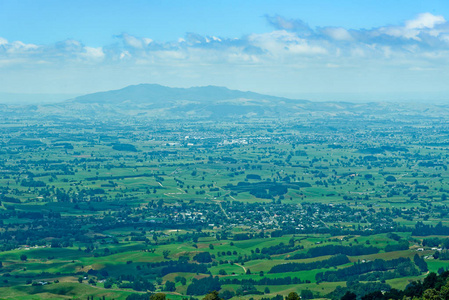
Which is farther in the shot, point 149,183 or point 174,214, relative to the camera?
point 149,183

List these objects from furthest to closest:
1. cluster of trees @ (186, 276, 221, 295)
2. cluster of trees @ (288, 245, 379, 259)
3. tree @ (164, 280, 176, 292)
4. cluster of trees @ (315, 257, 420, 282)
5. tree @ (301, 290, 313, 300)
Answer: cluster of trees @ (288, 245, 379, 259) < cluster of trees @ (315, 257, 420, 282) < tree @ (164, 280, 176, 292) < cluster of trees @ (186, 276, 221, 295) < tree @ (301, 290, 313, 300)

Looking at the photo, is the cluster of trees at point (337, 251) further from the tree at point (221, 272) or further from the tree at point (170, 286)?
the tree at point (170, 286)

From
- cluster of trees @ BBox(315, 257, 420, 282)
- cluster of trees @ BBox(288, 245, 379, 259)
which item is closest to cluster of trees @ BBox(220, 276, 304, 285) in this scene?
cluster of trees @ BBox(315, 257, 420, 282)

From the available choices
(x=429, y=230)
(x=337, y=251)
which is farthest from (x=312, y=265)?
(x=429, y=230)

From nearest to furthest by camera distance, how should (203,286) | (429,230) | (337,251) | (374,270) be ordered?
1. (203,286)
2. (374,270)
3. (337,251)
4. (429,230)

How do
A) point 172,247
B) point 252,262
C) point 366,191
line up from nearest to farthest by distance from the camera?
point 252,262, point 172,247, point 366,191

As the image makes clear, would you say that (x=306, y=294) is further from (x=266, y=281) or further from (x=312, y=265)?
(x=312, y=265)

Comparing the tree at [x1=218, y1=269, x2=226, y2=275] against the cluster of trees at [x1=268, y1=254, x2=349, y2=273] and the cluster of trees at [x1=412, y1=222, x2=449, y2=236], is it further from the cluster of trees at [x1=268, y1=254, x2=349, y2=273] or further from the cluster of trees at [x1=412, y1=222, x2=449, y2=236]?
the cluster of trees at [x1=412, y1=222, x2=449, y2=236]

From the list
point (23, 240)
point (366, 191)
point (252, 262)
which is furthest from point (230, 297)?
point (366, 191)

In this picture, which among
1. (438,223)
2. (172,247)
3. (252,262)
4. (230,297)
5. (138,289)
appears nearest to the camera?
(230,297)

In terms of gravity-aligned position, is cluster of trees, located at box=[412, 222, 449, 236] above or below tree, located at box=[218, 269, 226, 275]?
above

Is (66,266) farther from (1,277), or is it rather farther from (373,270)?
(373,270)
